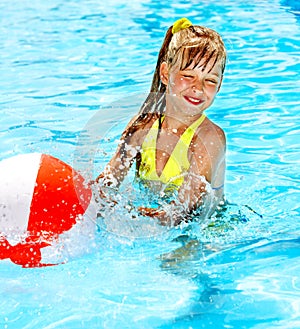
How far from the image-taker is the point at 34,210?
10.1 feet

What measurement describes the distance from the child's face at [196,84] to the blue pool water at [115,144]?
2.16ft

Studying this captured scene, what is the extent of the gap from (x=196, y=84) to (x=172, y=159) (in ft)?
1.57

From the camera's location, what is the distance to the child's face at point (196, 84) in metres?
3.54

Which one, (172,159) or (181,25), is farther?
(172,159)

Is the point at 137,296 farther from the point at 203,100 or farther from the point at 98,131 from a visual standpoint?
the point at 98,131

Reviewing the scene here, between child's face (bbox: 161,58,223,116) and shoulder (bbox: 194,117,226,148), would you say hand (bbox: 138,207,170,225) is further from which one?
child's face (bbox: 161,58,223,116)

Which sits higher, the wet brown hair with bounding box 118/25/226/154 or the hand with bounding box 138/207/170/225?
the wet brown hair with bounding box 118/25/226/154

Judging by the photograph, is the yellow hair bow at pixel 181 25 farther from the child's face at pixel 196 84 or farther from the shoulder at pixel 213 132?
the shoulder at pixel 213 132

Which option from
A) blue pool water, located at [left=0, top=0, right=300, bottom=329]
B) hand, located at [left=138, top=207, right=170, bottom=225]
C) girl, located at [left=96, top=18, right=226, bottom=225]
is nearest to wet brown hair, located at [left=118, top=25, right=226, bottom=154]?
girl, located at [left=96, top=18, right=226, bottom=225]

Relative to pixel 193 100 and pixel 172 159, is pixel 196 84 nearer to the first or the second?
pixel 193 100

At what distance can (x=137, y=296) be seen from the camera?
3141mm

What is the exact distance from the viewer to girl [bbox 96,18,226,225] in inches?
140

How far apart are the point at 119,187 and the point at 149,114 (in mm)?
477

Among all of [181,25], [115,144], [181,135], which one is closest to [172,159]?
[181,135]
